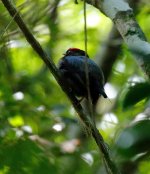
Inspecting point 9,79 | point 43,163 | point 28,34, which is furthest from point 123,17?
point 9,79

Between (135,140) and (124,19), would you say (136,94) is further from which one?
(124,19)

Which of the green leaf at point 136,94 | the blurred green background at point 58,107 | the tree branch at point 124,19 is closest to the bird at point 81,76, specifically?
the blurred green background at point 58,107

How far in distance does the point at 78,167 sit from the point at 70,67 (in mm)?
828

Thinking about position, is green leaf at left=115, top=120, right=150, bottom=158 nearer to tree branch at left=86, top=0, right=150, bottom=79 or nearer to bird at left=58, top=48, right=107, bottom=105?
tree branch at left=86, top=0, right=150, bottom=79

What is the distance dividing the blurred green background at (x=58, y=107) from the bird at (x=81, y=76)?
0.15 m

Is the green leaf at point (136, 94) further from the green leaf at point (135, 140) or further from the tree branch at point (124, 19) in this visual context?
the tree branch at point (124, 19)

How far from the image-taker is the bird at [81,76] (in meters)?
2.52

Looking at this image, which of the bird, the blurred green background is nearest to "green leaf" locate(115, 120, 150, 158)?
the blurred green background

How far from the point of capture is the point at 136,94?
35.4 inches

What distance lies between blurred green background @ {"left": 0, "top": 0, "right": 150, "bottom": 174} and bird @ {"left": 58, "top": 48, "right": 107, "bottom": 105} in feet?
0.49

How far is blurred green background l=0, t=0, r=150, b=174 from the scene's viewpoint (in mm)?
1475

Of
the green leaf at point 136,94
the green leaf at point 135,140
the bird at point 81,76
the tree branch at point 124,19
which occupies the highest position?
the bird at point 81,76

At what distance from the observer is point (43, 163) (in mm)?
2816

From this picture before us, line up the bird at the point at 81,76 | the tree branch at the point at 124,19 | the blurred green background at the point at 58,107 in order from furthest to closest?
the bird at the point at 81,76 < the tree branch at the point at 124,19 < the blurred green background at the point at 58,107
